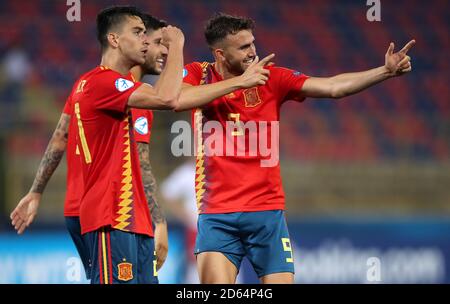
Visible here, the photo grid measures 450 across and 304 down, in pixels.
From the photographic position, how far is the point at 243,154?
18.1 ft

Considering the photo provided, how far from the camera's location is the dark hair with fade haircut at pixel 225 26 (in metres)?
5.71

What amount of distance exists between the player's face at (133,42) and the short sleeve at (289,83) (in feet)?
3.04

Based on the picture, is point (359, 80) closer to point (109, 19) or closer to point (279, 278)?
point (279, 278)

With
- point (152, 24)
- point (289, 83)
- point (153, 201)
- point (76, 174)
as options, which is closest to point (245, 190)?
point (153, 201)

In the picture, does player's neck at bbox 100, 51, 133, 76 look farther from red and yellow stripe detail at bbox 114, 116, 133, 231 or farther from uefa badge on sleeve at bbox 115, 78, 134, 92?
red and yellow stripe detail at bbox 114, 116, 133, 231

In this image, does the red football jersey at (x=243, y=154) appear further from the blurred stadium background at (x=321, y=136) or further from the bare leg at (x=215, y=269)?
the blurred stadium background at (x=321, y=136)

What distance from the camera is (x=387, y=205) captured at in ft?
38.8

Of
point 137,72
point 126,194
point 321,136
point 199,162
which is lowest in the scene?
point 126,194

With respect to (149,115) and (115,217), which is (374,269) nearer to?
(149,115)

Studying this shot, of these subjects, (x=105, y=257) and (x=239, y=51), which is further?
(x=239, y=51)

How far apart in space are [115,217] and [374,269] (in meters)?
5.74

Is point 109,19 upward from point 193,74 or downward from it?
upward

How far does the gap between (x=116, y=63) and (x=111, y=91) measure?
35 centimetres
